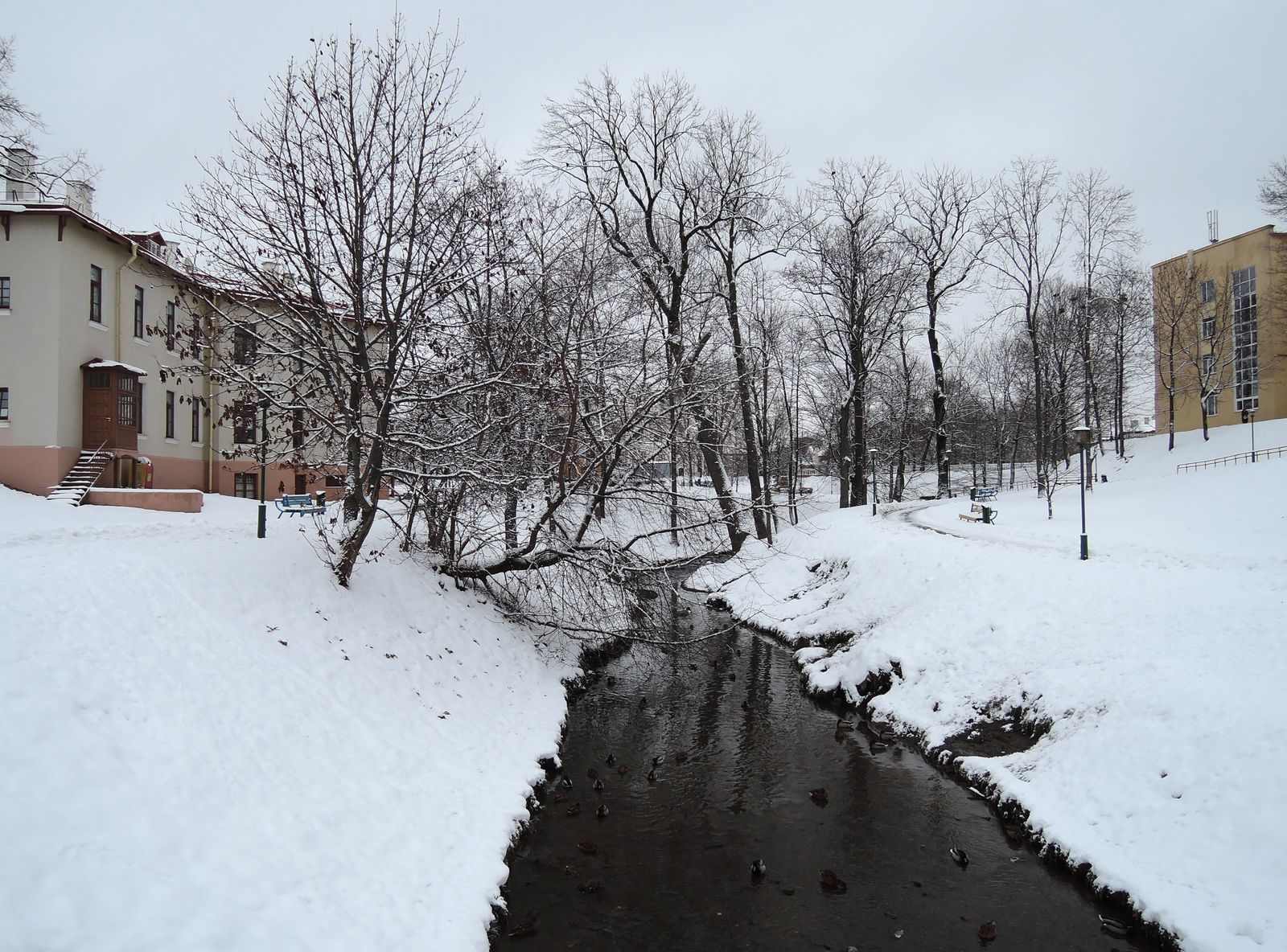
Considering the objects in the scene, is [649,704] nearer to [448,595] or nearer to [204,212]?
[448,595]

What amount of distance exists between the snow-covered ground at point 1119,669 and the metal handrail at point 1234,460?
457 inches

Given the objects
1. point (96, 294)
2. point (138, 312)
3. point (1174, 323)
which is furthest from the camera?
point (1174, 323)

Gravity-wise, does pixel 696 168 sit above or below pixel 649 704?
above

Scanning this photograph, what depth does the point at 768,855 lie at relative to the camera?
7547 mm

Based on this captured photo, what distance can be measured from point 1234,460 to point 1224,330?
12.0 metres

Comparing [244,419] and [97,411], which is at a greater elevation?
[97,411]

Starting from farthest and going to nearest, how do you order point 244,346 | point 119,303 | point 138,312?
point 138,312
point 119,303
point 244,346

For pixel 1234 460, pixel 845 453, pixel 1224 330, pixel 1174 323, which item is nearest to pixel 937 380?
pixel 845 453

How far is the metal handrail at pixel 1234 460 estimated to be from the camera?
1153 inches

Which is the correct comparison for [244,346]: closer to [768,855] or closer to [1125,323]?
[768,855]

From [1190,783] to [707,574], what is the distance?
19002mm

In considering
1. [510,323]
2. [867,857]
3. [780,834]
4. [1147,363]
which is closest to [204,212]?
[510,323]

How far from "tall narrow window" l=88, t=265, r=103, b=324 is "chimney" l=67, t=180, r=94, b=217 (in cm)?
178

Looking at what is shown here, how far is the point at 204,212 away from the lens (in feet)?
34.4
